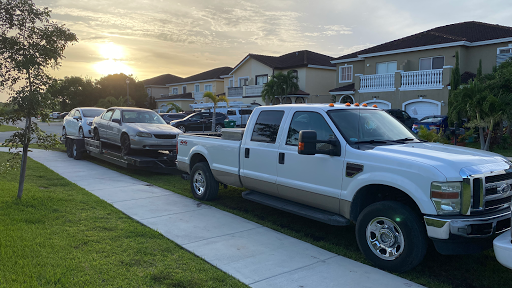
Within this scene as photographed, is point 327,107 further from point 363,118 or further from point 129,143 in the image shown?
point 129,143

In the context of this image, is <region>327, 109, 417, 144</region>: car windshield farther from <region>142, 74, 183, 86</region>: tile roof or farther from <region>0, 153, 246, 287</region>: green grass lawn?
<region>142, 74, 183, 86</region>: tile roof

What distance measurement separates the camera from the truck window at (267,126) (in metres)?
6.35

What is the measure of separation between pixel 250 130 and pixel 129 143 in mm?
5703

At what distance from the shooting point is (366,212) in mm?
4801

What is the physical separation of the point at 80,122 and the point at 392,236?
1332cm

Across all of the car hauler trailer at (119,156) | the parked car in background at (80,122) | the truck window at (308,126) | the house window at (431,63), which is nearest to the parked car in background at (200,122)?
the parked car in background at (80,122)

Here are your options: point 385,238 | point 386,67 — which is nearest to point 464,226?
point 385,238

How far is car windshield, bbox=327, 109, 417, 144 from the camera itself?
17.7ft

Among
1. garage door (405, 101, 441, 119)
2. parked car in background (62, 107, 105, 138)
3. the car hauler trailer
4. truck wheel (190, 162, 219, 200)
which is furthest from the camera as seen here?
garage door (405, 101, 441, 119)

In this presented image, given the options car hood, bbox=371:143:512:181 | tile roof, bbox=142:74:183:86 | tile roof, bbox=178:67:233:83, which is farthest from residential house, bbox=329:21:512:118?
tile roof, bbox=142:74:183:86

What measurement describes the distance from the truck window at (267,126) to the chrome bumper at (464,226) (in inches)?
110

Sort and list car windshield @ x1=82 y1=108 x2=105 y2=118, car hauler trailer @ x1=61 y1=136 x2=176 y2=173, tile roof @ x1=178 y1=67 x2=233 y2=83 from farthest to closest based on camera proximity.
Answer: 1. tile roof @ x1=178 y1=67 x2=233 y2=83
2. car windshield @ x1=82 y1=108 x2=105 y2=118
3. car hauler trailer @ x1=61 y1=136 x2=176 y2=173

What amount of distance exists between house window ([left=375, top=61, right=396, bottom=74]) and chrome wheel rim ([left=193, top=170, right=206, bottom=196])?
2253cm

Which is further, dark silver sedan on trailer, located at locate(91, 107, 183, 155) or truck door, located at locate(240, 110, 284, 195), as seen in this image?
dark silver sedan on trailer, located at locate(91, 107, 183, 155)
